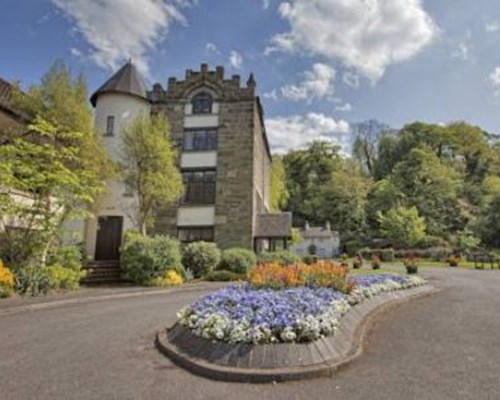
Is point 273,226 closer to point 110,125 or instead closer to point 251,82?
point 251,82

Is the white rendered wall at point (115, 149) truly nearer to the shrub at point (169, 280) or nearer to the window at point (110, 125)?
the window at point (110, 125)

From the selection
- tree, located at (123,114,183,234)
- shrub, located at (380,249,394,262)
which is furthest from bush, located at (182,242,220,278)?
shrub, located at (380,249,394,262)

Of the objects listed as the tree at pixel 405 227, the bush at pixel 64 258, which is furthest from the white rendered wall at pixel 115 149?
the tree at pixel 405 227

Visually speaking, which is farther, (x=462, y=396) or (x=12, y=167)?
(x=12, y=167)

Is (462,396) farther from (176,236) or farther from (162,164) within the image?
(176,236)

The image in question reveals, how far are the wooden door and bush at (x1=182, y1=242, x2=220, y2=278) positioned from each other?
5.41 meters

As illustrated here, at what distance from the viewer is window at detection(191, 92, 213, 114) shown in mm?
24812

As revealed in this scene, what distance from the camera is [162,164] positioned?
21141mm

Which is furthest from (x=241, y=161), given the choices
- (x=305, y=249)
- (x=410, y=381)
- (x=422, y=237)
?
(x=305, y=249)

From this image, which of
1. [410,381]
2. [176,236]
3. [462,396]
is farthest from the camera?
[176,236]

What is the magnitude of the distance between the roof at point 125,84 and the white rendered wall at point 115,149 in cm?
29

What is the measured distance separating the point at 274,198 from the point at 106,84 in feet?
67.0

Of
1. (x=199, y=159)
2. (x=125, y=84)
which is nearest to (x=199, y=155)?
(x=199, y=159)

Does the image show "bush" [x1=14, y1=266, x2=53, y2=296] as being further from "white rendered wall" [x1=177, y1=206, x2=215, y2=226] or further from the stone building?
"white rendered wall" [x1=177, y1=206, x2=215, y2=226]
